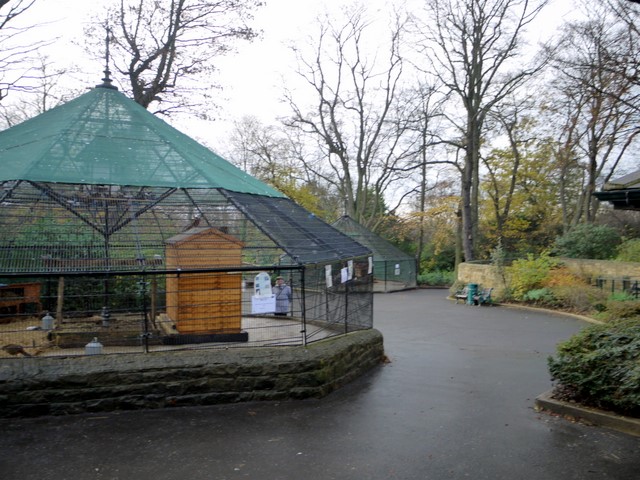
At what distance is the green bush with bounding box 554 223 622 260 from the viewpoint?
72.3 ft

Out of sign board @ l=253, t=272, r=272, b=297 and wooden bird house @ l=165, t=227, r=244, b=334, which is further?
wooden bird house @ l=165, t=227, r=244, b=334

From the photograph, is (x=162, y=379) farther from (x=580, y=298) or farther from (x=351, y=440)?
(x=580, y=298)

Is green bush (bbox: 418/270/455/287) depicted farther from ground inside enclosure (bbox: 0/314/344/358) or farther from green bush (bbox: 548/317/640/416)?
green bush (bbox: 548/317/640/416)

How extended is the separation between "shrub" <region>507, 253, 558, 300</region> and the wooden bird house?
1425 centimetres

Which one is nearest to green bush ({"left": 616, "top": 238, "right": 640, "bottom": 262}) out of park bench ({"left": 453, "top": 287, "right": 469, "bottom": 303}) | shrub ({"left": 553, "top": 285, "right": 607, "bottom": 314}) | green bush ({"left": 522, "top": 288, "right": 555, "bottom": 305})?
shrub ({"left": 553, "top": 285, "right": 607, "bottom": 314})

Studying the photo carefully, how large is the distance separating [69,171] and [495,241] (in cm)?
3001

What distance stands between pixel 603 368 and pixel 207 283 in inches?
223

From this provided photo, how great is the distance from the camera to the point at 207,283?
8242mm

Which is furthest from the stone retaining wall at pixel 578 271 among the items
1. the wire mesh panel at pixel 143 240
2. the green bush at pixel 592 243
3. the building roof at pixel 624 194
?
the wire mesh panel at pixel 143 240

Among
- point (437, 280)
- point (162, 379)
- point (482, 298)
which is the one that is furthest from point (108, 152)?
point (437, 280)

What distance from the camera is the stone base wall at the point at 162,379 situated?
630cm

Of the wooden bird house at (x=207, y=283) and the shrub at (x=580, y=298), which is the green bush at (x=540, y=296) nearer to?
the shrub at (x=580, y=298)

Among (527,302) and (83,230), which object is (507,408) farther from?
(527,302)

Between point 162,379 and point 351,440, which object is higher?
point 162,379
